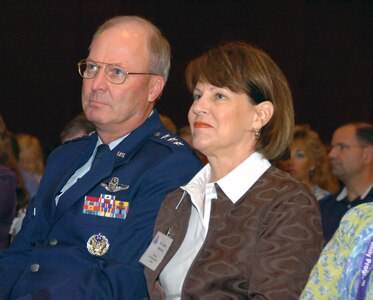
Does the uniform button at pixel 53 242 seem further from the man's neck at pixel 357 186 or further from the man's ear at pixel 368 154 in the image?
the man's ear at pixel 368 154

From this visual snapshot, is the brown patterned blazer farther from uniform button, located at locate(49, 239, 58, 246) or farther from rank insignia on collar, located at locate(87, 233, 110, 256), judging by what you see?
uniform button, located at locate(49, 239, 58, 246)

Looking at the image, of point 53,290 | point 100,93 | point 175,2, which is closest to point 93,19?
point 175,2

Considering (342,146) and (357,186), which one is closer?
(357,186)

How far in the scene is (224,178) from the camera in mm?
2428

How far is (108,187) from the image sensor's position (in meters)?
2.64

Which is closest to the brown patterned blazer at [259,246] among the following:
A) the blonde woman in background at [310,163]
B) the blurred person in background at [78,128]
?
the blurred person in background at [78,128]

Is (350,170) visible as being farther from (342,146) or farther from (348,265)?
(348,265)

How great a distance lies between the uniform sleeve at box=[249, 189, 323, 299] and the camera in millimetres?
2133

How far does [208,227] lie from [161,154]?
42 cm

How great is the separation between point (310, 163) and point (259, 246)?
10.5 ft

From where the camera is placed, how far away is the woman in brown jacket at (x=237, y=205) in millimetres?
2182

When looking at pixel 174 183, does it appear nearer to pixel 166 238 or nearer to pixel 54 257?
pixel 166 238

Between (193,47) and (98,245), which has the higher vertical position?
(98,245)

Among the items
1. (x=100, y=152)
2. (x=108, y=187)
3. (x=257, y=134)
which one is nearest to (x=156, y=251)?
(x=108, y=187)
